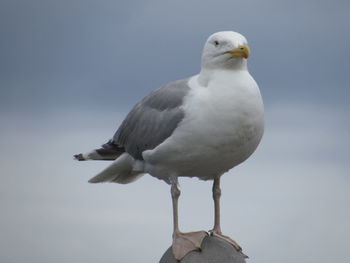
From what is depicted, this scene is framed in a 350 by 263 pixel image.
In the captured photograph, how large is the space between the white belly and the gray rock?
1014 mm

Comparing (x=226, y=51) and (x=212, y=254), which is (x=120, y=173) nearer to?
(x=212, y=254)

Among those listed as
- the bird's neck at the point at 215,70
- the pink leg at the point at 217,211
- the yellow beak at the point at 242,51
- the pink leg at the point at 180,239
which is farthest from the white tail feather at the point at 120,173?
the yellow beak at the point at 242,51

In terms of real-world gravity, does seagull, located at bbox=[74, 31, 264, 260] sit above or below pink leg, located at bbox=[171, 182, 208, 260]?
above

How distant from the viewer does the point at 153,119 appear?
10336 millimetres

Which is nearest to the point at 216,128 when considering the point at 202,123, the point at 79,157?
the point at 202,123

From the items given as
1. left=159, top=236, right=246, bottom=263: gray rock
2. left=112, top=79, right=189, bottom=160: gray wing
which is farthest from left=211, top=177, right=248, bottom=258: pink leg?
left=112, top=79, right=189, bottom=160: gray wing

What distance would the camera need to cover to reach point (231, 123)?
9773 mm

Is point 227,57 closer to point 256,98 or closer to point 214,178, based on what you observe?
point 256,98

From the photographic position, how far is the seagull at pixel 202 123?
980 centimetres

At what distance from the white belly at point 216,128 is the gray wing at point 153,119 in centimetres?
12

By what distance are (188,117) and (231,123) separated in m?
0.50

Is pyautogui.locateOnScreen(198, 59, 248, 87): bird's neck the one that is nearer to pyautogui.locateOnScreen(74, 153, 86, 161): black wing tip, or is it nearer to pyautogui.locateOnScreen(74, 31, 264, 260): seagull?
pyautogui.locateOnScreen(74, 31, 264, 260): seagull

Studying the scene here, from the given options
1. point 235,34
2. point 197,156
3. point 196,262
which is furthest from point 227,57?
point 196,262

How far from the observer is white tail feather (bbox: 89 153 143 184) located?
11.1m
